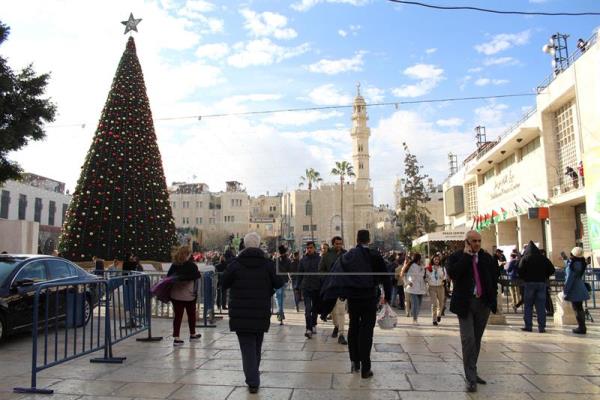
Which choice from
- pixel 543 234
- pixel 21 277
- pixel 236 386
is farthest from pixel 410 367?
pixel 543 234

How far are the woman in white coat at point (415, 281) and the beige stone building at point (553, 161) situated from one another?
11.8 meters

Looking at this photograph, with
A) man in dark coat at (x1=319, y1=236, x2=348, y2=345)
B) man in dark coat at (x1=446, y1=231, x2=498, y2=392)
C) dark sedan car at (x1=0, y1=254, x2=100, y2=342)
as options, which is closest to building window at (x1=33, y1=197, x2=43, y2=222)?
dark sedan car at (x1=0, y1=254, x2=100, y2=342)

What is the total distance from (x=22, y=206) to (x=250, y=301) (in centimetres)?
5435

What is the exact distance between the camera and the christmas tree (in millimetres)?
18359

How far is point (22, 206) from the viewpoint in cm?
5138

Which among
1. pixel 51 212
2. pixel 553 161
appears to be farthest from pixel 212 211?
pixel 553 161

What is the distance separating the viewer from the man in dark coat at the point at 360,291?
585 cm

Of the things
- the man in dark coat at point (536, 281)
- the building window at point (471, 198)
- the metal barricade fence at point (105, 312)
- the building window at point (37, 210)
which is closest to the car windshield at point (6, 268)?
the metal barricade fence at point (105, 312)

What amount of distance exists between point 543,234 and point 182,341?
25.3m

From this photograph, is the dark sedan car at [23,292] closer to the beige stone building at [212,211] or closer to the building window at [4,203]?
the building window at [4,203]

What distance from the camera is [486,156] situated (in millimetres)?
33750

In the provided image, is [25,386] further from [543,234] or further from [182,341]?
[543,234]

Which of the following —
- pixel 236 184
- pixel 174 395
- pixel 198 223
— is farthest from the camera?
pixel 236 184

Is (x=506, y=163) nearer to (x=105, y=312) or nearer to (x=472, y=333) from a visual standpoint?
(x=472, y=333)
